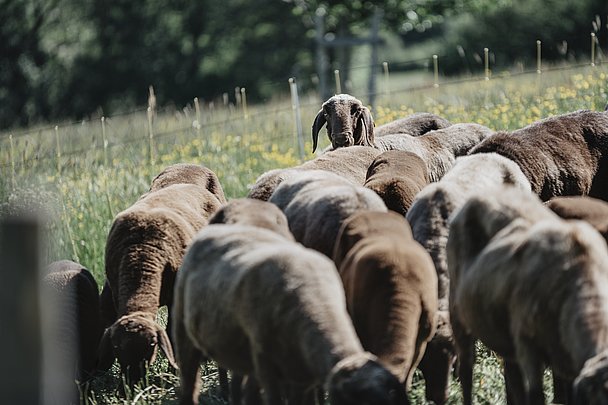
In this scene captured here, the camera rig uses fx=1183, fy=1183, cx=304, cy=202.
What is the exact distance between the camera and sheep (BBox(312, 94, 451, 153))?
12.5 m

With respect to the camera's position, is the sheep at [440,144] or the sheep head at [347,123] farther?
the sheep head at [347,123]

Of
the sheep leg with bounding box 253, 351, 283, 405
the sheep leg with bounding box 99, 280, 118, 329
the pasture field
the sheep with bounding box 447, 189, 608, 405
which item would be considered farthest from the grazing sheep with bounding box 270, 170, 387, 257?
the pasture field

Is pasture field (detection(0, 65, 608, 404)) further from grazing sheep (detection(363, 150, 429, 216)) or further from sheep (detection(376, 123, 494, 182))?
grazing sheep (detection(363, 150, 429, 216))

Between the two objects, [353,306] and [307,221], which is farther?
[307,221]

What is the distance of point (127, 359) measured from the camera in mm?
8508

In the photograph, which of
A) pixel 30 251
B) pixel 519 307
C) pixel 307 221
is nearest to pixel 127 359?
pixel 307 221

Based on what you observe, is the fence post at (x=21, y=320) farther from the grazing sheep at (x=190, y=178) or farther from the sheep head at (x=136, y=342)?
the grazing sheep at (x=190, y=178)

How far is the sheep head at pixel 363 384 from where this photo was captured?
591cm

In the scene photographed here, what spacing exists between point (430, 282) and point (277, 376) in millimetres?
1090

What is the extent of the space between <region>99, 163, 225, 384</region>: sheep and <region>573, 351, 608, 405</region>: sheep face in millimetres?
3473

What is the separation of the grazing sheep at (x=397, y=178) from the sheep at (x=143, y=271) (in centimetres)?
159

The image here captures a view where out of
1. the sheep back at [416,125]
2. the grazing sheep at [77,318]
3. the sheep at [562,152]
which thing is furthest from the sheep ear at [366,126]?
the grazing sheep at [77,318]

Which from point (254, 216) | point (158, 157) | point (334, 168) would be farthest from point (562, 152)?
point (158, 157)

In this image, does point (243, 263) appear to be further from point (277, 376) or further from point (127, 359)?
point (127, 359)
